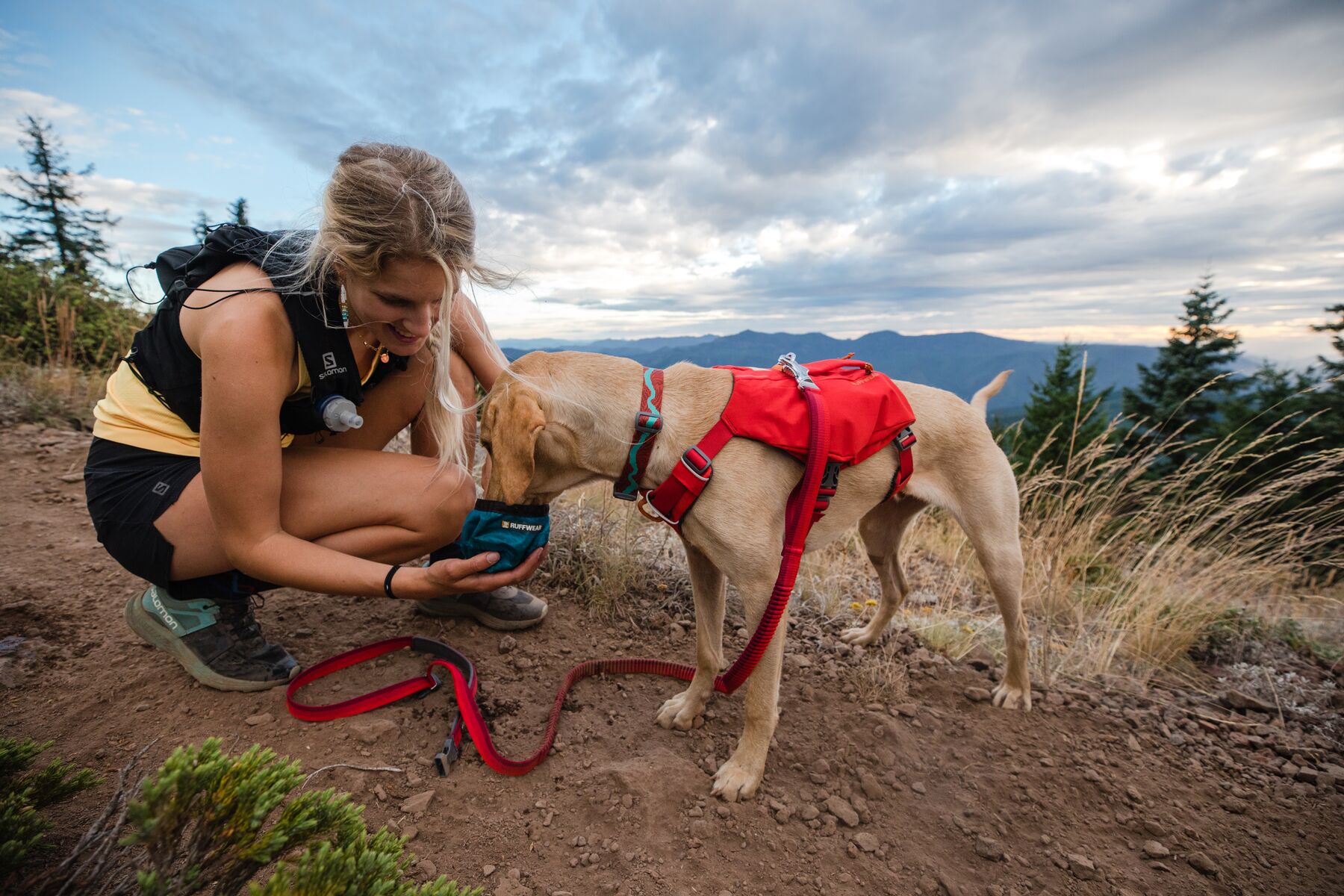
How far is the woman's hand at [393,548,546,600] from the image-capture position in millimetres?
2009

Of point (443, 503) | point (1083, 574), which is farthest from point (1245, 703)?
point (443, 503)

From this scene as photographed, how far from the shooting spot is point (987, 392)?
320 centimetres

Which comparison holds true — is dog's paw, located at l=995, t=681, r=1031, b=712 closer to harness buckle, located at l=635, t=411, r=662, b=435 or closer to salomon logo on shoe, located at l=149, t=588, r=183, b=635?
harness buckle, located at l=635, t=411, r=662, b=435

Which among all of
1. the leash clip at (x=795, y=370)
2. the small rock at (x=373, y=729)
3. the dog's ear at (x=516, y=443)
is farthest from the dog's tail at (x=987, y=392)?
the small rock at (x=373, y=729)

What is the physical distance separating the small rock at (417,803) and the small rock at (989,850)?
71.4 inches

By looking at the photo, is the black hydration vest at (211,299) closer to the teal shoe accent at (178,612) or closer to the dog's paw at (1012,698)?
the teal shoe accent at (178,612)

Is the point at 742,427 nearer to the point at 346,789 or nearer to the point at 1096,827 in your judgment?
the point at 346,789

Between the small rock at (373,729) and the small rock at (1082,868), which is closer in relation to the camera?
the small rock at (1082,868)

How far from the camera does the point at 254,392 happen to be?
1.96m

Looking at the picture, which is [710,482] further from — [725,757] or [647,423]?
[725,757]

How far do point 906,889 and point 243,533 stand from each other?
243 centimetres

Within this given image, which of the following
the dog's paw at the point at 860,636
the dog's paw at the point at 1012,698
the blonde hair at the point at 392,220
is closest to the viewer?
the blonde hair at the point at 392,220

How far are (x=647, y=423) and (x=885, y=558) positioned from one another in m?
1.79

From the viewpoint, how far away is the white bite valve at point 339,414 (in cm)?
219
